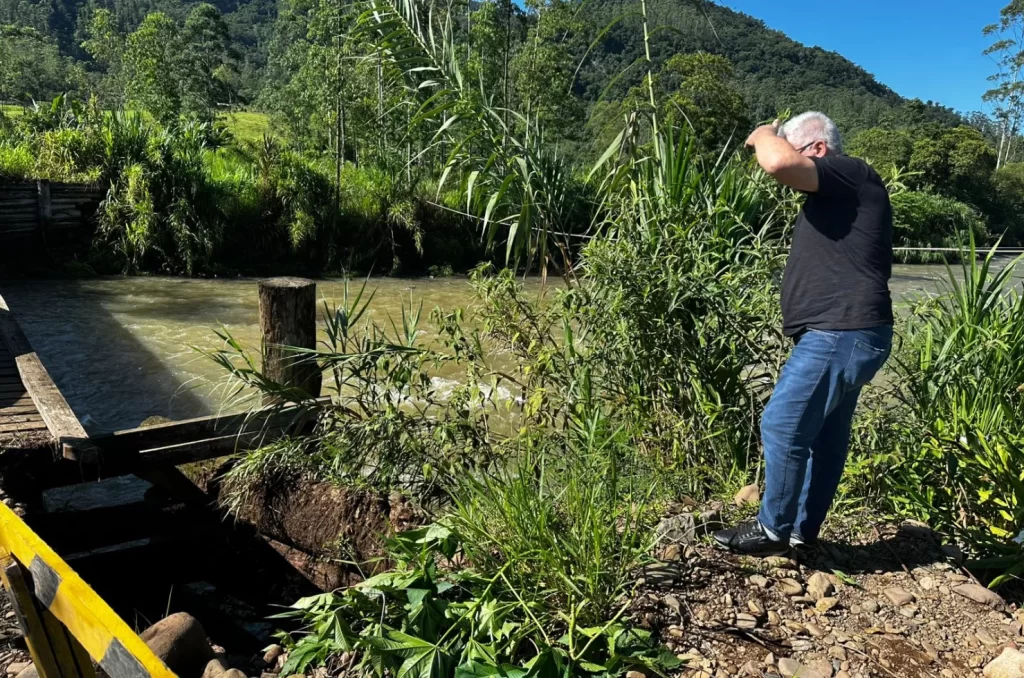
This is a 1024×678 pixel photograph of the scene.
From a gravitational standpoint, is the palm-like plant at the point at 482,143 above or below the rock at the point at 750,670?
above

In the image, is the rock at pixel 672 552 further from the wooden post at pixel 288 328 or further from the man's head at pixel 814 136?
the wooden post at pixel 288 328

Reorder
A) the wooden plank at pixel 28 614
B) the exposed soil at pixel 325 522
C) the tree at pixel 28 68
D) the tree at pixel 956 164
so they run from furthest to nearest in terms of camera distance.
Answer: the tree at pixel 956 164, the tree at pixel 28 68, the exposed soil at pixel 325 522, the wooden plank at pixel 28 614

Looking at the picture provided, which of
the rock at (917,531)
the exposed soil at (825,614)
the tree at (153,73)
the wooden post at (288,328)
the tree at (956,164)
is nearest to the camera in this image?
the exposed soil at (825,614)

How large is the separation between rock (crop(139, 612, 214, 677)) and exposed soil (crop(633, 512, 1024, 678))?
1786 millimetres

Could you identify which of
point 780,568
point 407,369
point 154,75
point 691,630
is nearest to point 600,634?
point 691,630

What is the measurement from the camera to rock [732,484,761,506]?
3502 millimetres

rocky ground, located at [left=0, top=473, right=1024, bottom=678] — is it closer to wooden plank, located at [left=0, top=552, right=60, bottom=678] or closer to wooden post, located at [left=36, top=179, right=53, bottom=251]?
wooden plank, located at [left=0, top=552, right=60, bottom=678]

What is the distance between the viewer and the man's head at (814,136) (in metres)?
2.98

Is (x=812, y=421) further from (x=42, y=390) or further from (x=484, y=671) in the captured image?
(x=42, y=390)

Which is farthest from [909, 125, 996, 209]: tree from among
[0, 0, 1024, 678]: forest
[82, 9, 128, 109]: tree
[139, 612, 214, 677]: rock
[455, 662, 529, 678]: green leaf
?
[455, 662, 529, 678]: green leaf

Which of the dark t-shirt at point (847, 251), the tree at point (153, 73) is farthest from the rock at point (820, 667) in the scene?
the tree at point (153, 73)

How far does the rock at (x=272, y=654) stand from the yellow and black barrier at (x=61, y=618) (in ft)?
4.73

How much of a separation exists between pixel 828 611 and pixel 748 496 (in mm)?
752

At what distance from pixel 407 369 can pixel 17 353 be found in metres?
3.60
